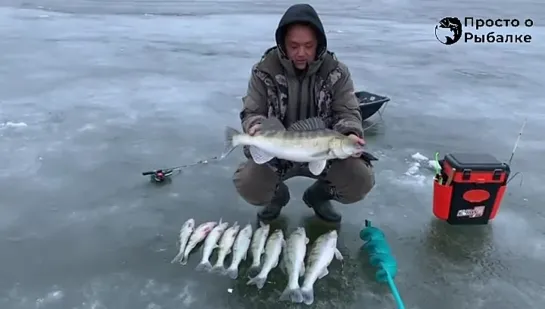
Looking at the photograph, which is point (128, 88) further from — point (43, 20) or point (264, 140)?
point (43, 20)

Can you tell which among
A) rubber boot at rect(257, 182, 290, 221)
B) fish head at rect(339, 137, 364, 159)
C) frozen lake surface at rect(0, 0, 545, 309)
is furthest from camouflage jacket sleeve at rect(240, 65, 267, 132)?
frozen lake surface at rect(0, 0, 545, 309)

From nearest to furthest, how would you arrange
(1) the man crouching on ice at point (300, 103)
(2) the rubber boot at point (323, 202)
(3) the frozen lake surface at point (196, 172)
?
1. (3) the frozen lake surface at point (196, 172)
2. (1) the man crouching on ice at point (300, 103)
3. (2) the rubber boot at point (323, 202)

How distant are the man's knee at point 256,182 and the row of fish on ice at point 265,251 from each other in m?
0.20

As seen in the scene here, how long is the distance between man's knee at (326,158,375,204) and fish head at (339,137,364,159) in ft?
1.41

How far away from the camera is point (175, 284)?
9.89 feet

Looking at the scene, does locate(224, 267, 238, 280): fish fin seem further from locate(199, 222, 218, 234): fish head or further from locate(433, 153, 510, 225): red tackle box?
locate(433, 153, 510, 225): red tackle box

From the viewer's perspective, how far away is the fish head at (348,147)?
9.51 ft

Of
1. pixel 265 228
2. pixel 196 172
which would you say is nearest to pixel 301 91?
pixel 265 228

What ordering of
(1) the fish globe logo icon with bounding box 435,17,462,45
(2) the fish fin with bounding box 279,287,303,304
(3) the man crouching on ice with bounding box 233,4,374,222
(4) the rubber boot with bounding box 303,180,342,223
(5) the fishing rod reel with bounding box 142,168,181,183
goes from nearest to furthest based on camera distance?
1. (2) the fish fin with bounding box 279,287,303,304
2. (3) the man crouching on ice with bounding box 233,4,374,222
3. (4) the rubber boot with bounding box 303,180,342,223
4. (5) the fishing rod reel with bounding box 142,168,181,183
5. (1) the fish globe logo icon with bounding box 435,17,462,45

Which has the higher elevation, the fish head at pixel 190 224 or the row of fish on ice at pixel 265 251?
the row of fish on ice at pixel 265 251

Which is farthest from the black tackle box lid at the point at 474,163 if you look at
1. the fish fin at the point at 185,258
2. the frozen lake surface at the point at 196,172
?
the fish fin at the point at 185,258

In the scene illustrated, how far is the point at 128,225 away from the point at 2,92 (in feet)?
13.6

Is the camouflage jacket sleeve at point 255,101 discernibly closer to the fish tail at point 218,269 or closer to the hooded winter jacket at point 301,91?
the hooded winter jacket at point 301,91

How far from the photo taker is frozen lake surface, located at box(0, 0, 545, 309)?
3.01 metres
